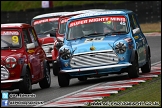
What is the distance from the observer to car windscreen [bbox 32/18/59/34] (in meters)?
25.1

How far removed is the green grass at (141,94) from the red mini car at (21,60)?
7.14ft

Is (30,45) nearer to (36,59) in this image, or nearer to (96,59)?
(36,59)

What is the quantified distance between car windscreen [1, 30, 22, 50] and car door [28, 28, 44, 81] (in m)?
0.42

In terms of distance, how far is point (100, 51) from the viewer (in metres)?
15.9

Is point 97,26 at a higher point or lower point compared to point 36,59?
higher

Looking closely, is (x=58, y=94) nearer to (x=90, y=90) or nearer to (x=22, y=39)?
(x=90, y=90)

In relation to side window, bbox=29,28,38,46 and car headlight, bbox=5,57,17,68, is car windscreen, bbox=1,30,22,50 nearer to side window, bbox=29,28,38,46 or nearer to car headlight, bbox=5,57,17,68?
car headlight, bbox=5,57,17,68

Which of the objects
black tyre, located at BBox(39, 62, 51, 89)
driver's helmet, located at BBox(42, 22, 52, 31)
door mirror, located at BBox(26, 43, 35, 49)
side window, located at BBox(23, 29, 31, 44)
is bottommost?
black tyre, located at BBox(39, 62, 51, 89)

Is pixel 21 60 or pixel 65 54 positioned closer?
pixel 21 60

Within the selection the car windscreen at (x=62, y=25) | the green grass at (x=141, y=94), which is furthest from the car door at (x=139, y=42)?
the car windscreen at (x=62, y=25)

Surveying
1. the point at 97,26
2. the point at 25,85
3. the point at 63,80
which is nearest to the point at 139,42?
the point at 97,26

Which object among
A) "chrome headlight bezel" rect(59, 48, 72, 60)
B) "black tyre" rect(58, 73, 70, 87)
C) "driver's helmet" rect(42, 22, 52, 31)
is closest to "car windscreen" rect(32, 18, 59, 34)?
"driver's helmet" rect(42, 22, 52, 31)

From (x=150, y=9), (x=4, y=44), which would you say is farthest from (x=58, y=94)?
(x=150, y=9)

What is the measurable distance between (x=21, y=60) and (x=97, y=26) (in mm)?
3247
